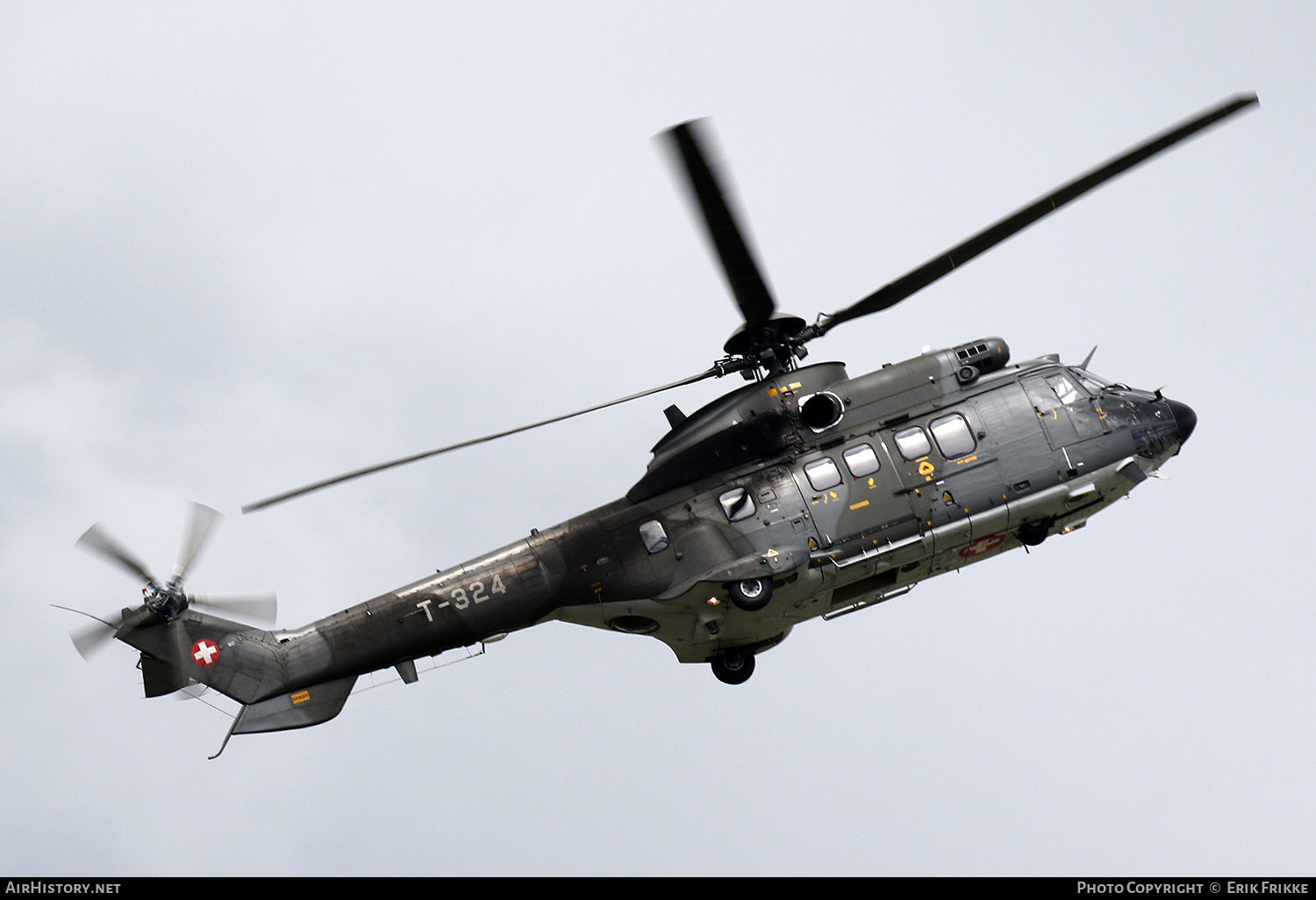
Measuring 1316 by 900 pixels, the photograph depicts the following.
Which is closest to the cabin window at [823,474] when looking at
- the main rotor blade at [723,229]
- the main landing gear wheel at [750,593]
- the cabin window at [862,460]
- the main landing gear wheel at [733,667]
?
the cabin window at [862,460]

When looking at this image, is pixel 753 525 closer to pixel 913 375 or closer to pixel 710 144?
pixel 913 375

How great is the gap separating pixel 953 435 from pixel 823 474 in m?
2.84

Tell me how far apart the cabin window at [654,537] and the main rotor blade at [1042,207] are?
610cm

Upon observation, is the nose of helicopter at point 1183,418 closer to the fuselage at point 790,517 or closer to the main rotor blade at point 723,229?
the fuselage at point 790,517

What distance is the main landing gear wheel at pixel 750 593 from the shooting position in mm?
24953

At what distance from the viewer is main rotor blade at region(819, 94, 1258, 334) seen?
24.1 metres

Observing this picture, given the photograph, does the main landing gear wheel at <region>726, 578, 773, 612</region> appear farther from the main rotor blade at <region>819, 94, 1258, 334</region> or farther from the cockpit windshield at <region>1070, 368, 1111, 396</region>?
the cockpit windshield at <region>1070, 368, 1111, 396</region>

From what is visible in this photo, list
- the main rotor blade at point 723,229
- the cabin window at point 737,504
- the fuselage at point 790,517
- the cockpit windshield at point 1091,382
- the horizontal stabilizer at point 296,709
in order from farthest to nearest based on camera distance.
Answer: the cockpit windshield at point 1091,382
the cabin window at point 737,504
the fuselage at point 790,517
the horizontal stabilizer at point 296,709
the main rotor blade at point 723,229

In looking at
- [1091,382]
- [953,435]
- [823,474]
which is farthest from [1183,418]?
[823,474]

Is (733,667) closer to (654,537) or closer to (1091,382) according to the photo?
(654,537)
